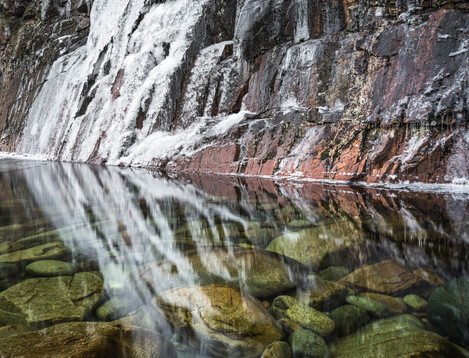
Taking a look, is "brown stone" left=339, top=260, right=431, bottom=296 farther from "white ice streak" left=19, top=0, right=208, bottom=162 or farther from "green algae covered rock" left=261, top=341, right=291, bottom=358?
"white ice streak" left=19, top=0, right=208, bottom=162

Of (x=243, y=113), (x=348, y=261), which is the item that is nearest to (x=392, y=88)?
(x=243, y=113)

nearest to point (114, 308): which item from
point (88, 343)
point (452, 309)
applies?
point (88, 343)

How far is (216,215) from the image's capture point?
3980 mm

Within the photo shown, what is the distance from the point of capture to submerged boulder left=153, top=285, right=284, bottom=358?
1467 millimetres

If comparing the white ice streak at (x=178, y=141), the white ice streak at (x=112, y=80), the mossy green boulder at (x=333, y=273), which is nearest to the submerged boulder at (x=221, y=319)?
the mossy green boulder at (x=333, y=273)

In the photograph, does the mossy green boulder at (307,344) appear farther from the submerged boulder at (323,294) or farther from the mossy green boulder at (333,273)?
the mossy green boulder at (333,273)

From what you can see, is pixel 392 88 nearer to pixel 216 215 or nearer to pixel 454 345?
pixel 216 215

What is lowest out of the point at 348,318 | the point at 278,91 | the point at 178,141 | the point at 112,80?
the point at 348,318

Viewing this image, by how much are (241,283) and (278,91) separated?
7745 millimetres

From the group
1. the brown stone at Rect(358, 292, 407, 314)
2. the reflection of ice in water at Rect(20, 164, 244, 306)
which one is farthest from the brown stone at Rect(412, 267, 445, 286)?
the reflection of ice in water at Rect(20, 164, 244, 306)

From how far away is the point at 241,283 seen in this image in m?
2.02

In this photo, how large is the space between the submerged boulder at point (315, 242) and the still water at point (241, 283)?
17mm

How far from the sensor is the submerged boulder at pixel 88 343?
1.34 m

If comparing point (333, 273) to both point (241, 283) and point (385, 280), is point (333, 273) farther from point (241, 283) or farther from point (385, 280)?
point (241, 283)
